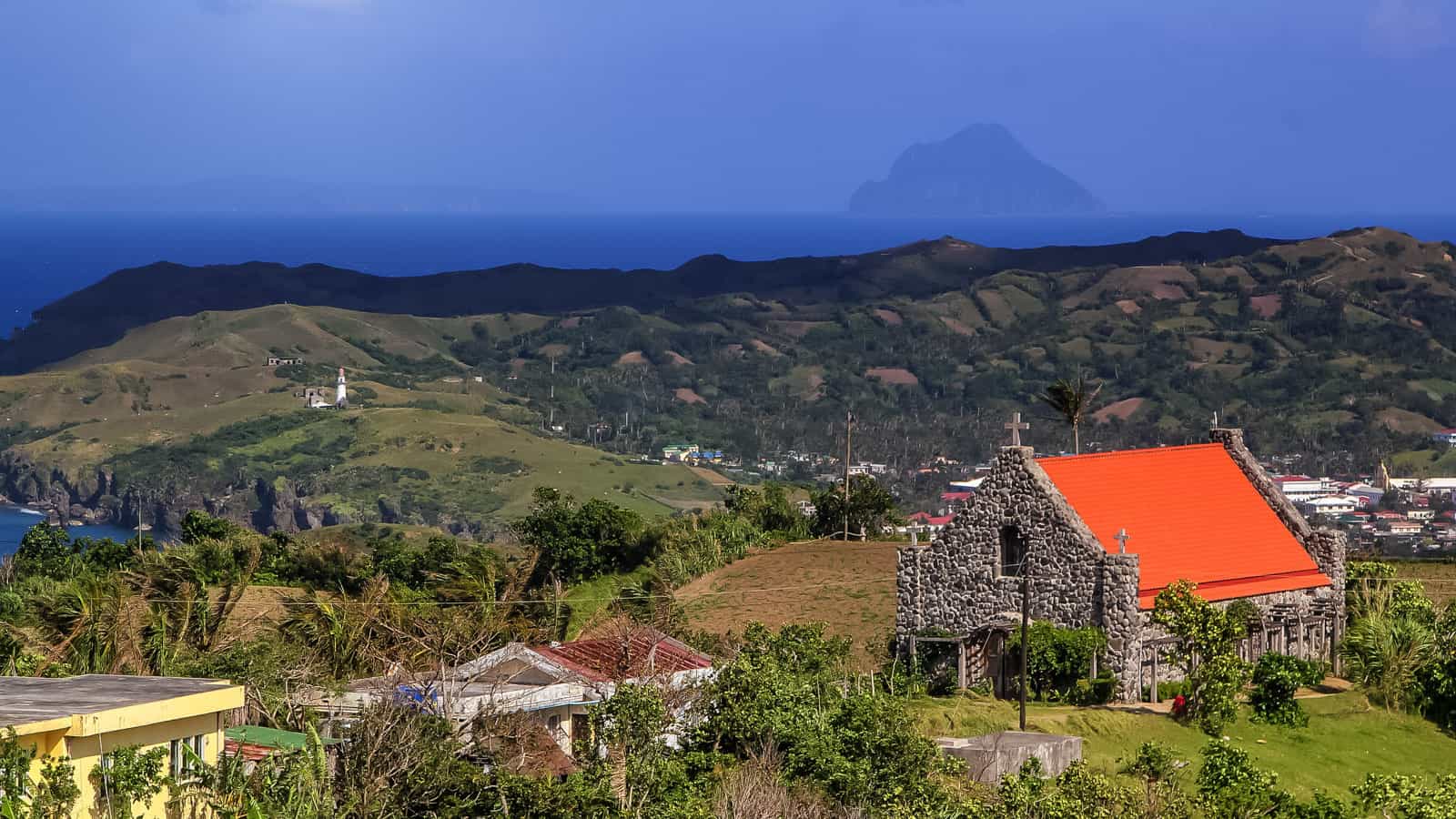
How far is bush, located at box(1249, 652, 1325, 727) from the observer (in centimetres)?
3266

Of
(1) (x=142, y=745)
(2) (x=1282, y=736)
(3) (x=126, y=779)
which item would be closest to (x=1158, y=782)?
(2) (x=1282, y=736)

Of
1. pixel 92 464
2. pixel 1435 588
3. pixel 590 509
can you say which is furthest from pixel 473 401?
pixel 1435 588

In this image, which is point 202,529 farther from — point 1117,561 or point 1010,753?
point 1010,753

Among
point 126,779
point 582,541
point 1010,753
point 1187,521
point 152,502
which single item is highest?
point 126,779

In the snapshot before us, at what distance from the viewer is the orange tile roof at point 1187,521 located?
35156 millimetres

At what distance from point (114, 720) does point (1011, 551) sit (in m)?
17.7

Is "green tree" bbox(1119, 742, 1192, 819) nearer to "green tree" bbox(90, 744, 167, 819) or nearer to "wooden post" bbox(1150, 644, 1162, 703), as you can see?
"wooden post" bbox(1150, 644, 1162, 703)

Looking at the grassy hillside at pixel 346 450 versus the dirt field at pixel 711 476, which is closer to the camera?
the grassy hillside at pixel 346 450

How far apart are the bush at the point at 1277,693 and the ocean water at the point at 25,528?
127 m

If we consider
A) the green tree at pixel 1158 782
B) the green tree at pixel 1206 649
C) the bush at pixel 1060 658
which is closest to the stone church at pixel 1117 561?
the bush at pixel 1060 658

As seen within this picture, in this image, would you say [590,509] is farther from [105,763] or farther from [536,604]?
[105,763]

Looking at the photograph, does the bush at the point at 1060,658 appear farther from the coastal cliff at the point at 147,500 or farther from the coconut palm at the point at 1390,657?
the coastal cliff at the point at 147,500

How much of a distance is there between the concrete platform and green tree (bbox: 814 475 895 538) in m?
26.5

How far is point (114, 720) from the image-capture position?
21.1 metres
